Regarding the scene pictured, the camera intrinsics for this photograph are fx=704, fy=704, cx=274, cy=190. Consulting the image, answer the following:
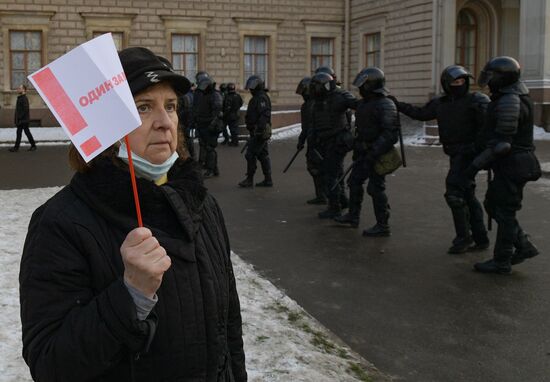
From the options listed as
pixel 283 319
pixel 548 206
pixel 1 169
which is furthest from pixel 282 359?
pixel 1 169

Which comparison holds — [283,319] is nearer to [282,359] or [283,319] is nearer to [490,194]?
[282,359]

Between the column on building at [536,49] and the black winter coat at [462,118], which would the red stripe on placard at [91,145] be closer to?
the black winter coat at [462,118]

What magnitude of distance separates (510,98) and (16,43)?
79.0 ft

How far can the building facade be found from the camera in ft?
83.1

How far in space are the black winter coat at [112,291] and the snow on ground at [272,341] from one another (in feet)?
6.32

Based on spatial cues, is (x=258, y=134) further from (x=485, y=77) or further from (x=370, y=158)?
(x=485, y=77)

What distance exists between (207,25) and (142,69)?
27.5 meters

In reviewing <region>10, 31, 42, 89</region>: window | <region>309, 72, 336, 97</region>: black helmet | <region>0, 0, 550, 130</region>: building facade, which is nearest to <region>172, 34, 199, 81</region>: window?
<region>0, 0, 550, 130</region>: building facade

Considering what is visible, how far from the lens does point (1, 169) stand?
1480cm

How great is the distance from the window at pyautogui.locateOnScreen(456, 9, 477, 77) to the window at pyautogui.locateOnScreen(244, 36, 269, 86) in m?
7.80

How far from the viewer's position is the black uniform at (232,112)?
20.2 metres

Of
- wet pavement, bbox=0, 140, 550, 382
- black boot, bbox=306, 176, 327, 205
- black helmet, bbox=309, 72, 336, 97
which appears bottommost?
wet pavement, bbox=0, 140, 550, 382

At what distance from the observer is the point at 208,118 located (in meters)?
13.1

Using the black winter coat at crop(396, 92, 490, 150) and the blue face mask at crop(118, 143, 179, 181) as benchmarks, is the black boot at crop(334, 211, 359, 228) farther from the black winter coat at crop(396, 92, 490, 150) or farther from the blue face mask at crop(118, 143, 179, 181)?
the blue face mask at crop(118, 143, 179, 181)
